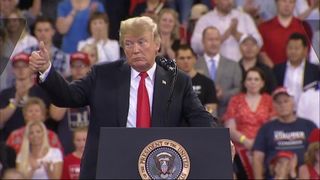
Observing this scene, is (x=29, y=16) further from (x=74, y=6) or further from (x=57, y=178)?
(x=57, y=178)

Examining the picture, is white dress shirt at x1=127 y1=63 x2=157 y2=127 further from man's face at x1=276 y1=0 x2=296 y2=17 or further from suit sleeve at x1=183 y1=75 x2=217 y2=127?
man's face at x1=276 y1=0 x2=296 y2=17

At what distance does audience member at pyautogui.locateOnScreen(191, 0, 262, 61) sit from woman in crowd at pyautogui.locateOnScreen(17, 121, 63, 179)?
8.03 ft

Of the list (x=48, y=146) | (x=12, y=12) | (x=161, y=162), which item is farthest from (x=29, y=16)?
(x=161, y=162)

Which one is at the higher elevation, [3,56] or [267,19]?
[267,19]

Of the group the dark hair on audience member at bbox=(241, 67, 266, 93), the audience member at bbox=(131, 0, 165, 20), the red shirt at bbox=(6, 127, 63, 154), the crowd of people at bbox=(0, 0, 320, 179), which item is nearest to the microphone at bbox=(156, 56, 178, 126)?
the crowd of people at bbox=(0, 0, 320, 179)

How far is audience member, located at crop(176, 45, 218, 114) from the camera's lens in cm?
970

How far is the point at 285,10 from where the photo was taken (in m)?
11.2

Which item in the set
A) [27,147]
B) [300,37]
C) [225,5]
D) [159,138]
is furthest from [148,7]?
[159,138]

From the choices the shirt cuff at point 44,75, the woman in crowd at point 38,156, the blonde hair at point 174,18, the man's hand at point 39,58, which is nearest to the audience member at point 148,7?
the blonde hair at point 174,18

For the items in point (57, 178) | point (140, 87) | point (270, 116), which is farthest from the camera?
point (270, 116)

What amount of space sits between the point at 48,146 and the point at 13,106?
805 mm

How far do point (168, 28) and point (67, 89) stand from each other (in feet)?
19.1

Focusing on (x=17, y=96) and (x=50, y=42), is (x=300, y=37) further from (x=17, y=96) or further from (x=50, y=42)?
(x=17, y=96)

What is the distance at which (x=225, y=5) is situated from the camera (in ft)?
36.7
